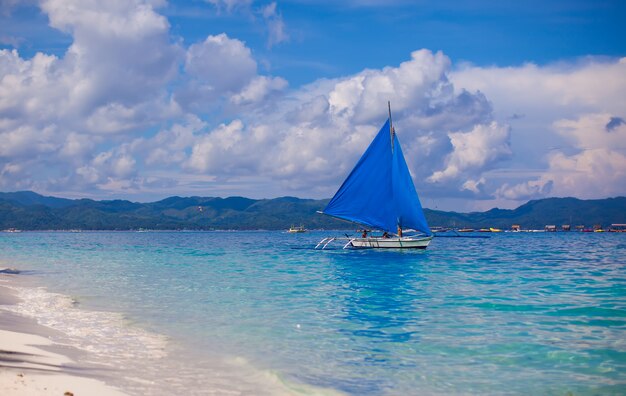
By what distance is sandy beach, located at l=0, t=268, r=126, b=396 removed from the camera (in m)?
7.93

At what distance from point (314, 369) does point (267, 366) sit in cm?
107

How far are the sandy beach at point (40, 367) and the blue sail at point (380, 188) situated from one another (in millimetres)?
40353

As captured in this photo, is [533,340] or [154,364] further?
[533,340]

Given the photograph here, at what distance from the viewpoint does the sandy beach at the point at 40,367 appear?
7.93m

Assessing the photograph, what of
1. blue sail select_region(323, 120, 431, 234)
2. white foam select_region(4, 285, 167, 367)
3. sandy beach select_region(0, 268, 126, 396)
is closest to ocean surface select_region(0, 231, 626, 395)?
white foam select_region(4, 285, 167, 367)

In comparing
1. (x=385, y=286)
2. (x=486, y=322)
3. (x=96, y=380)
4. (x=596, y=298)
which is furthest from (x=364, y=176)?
(x=96, y=380)

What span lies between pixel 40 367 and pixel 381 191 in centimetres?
4488

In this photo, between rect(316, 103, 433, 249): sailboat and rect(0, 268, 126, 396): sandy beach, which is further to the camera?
rect(316, 103, 433, 249): sailboat

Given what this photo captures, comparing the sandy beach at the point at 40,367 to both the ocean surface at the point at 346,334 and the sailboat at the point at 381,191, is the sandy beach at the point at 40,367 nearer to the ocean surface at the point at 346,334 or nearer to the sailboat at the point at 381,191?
the ocean surface at the point at 346,334

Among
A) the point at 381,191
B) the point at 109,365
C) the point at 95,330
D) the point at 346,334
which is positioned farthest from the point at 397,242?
the point at 109,365

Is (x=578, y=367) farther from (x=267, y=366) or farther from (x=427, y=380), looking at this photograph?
(x=267, y=366)

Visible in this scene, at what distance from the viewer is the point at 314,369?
455 inches

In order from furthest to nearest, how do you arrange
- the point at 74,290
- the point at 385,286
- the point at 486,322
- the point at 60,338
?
1. the point at 385,286
2. the point at 74,290
3. the point at 486,322
4. the point at 60,338

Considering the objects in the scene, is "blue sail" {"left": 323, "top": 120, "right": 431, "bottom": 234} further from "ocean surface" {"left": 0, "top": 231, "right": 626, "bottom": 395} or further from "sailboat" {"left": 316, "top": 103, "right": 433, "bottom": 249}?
"ocean surface" {"left": 0, "top": 231, "right": 626, "bottom": 395}
